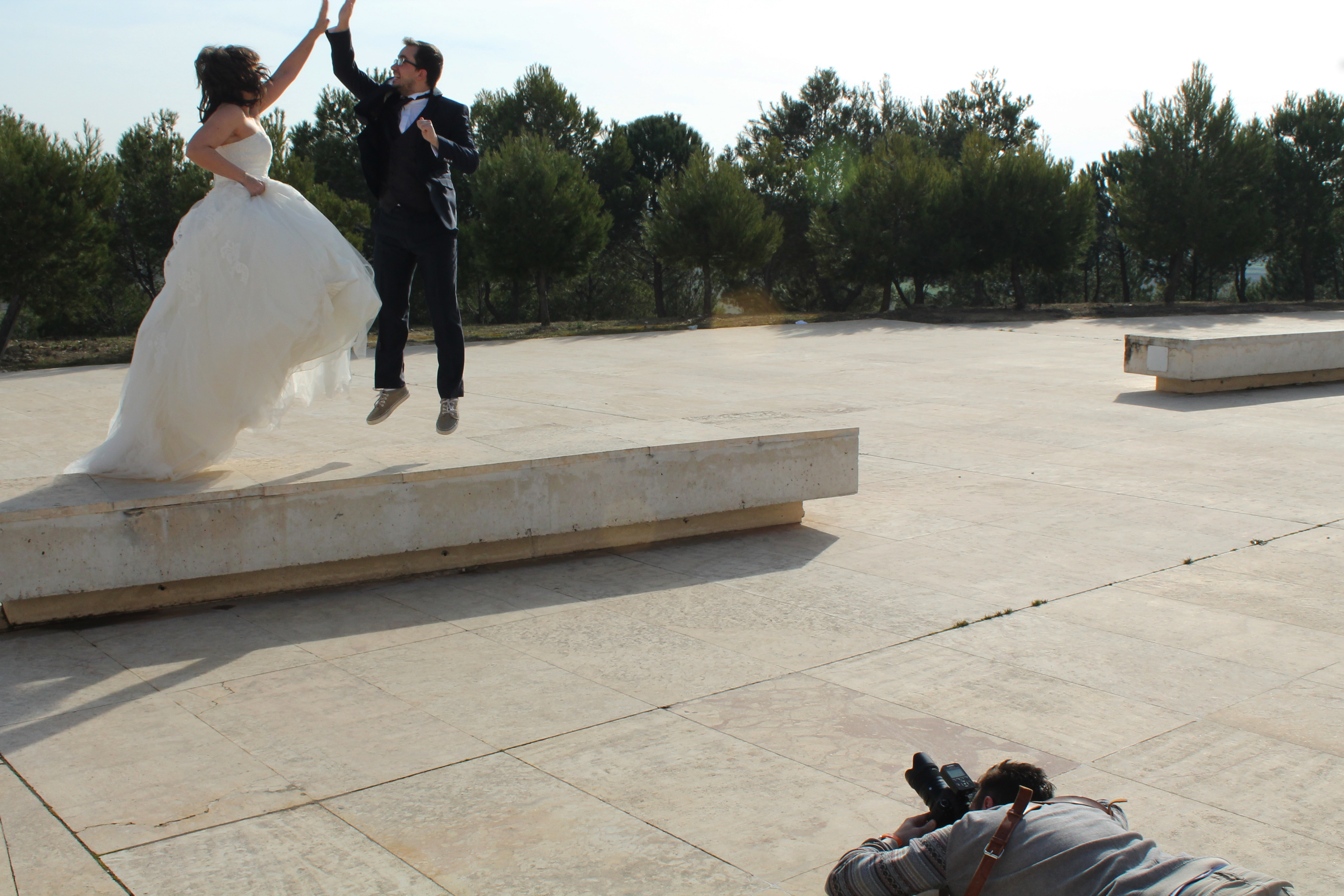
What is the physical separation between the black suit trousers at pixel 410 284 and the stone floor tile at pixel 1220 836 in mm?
3814

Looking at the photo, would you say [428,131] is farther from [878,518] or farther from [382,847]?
[382,847]

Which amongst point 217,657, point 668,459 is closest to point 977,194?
point 668,459

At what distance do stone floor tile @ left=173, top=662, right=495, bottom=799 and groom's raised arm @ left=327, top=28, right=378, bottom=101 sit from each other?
10.0 feet

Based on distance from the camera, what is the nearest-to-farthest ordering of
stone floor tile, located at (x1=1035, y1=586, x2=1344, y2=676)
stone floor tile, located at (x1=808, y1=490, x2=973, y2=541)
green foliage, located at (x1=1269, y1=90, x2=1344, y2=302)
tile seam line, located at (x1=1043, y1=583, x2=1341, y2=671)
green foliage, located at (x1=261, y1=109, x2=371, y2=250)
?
tile seam line, located at (x1=1043, y1=583, x2=1341, y2=671) → stone floor tile, located at (x1=1035, y1=586, x2=1344, y2=676) → stone floor tile, located at (x1=808, y1=490, x2=973, y2=541) → green foliage, located at (x1=261, y1=109, x2=371, y2=250) → green foliage, located at (x1=1269, y1=90, x2=1344, y2=302)

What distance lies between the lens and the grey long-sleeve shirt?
6.88ft

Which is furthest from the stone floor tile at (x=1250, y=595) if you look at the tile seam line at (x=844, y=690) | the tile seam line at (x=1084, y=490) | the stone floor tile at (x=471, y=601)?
the stone floor tile at (x=471, y=601)

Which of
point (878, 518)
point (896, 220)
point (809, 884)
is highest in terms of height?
point (896, 220)

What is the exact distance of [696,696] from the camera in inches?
152

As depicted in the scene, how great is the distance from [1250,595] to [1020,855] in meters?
3.53

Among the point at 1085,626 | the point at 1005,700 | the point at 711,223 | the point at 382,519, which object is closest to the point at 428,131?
the point at 382,519

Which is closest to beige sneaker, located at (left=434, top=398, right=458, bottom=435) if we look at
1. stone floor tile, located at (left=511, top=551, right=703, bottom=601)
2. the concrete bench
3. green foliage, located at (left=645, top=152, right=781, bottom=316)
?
stone floor tile, located at (left=511, top=551, right=703, bottom=601)

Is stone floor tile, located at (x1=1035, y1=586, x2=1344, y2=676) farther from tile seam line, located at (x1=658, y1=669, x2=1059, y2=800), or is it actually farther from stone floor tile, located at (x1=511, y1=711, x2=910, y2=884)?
stone floor tile, located at (x1=511, y1=711, x2=910, y2=884)

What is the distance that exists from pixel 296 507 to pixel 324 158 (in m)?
41.9

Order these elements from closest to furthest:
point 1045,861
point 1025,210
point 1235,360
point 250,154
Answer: point 1045,861, point 250,154, point 1235,360, point 1025,210
